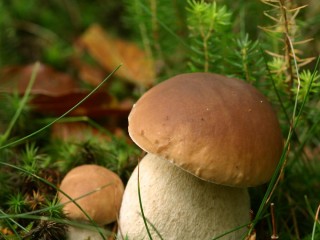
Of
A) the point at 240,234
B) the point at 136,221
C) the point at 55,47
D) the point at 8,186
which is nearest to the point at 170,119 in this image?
the point at 136,221

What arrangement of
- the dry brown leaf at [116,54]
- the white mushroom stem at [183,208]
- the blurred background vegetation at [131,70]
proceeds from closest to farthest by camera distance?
the white mushroom stem at [183,208], the blurred background vegetation at [131,70], the dry brown leaf at [116,54]

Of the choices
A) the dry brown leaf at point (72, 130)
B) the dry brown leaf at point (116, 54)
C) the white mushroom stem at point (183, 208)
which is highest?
the white mushroom stem at point (183, 208)

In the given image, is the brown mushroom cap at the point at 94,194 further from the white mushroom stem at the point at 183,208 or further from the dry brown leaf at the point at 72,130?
the dry brown leaf at the point at 72,130

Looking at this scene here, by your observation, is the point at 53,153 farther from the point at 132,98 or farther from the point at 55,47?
the point at 55,47

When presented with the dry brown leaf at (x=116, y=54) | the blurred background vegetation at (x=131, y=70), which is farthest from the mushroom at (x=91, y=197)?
the dry brown leaf at (x=116, y=54)

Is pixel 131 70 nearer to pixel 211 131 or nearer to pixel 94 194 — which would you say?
pixel 94 194

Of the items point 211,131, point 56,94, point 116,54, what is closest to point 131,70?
point 116,54
